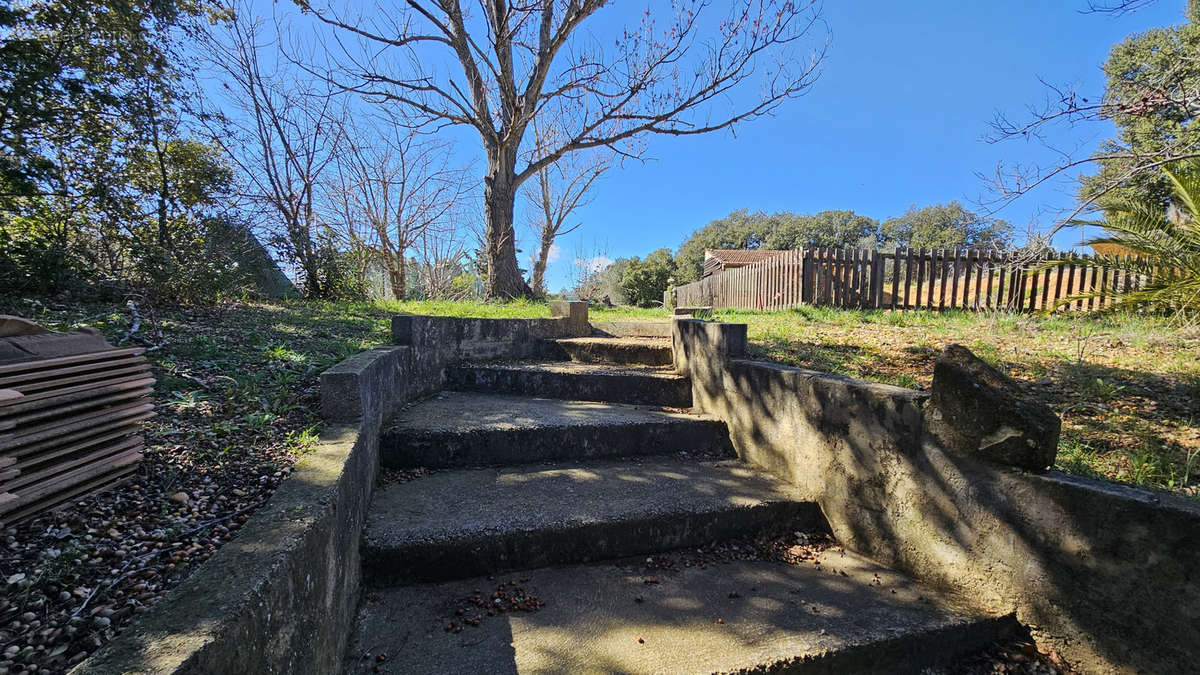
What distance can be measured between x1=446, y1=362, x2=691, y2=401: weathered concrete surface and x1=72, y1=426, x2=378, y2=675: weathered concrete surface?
1.90 m

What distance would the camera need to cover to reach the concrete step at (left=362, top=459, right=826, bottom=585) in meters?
1.75

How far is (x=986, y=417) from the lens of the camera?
5.33ft

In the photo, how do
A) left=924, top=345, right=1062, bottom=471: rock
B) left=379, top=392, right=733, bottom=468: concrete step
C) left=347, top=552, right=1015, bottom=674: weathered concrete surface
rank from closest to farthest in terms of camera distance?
left=347, top=552, right=1015, bottom=674: weathered concrete surface, left=924, top=345, right=1062, bottom=471: rock, left=379, top=392, right=733, bottom=468: concrete step

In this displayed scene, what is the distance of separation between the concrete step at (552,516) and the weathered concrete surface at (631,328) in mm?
2416

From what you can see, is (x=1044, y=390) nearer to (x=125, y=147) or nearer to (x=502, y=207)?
(x=502, y=207)

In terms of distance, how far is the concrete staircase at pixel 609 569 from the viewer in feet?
4.73

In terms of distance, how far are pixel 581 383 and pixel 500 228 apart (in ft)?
16.0

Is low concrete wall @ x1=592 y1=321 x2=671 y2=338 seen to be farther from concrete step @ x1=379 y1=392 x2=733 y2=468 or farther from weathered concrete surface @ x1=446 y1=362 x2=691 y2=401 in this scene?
concrete step @ x1=379 y1=392 x2=733 y2=468

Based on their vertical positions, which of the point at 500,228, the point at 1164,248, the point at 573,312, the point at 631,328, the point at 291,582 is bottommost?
the point at 291,582

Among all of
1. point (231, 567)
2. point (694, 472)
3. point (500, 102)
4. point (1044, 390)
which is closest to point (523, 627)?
point (231, 567)

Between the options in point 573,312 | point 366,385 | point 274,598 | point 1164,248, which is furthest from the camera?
point 573,312

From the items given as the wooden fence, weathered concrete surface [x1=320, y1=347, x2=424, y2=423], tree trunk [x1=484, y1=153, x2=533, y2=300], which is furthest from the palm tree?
tree trunk [x1=484, y1=153, x2=533, y2=300]

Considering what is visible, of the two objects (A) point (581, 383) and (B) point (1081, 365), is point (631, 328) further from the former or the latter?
(B) point (1081, 365)

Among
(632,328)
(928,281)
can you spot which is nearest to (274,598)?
(632,328)
